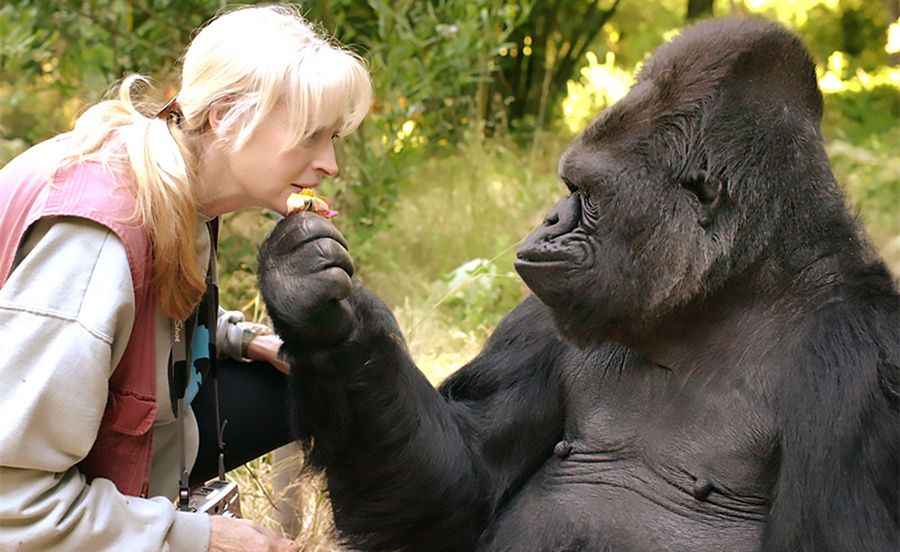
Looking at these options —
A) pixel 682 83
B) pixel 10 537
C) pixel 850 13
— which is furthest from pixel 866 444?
pixel 850 13

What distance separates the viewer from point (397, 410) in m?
2.70

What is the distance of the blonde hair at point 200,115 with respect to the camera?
2.37m

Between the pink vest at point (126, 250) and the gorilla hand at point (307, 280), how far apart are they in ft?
0.89

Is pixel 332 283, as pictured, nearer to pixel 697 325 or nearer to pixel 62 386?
pixel 62 386

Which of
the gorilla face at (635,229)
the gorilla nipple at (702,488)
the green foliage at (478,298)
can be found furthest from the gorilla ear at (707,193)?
→ the green foliage at (478,298)

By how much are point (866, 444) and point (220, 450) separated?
1502 millimetres

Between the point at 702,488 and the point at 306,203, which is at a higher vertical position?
the point at 306,203

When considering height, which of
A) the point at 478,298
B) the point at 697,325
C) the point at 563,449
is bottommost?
the point at 478,298

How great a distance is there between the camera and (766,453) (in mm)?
2391

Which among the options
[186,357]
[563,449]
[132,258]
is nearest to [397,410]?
[563,449]

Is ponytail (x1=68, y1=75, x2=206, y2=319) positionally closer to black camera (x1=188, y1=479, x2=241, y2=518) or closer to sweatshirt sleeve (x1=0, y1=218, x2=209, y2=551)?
sweatshirt sleeve (x1=0, y1=218, x2=209, y2=551)

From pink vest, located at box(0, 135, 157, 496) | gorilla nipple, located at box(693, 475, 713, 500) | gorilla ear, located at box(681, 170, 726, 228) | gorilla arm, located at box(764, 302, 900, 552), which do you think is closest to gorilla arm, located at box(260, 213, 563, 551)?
pink vest, located at box(0, 135, 157, 496)

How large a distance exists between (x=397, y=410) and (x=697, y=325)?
27.5 inches

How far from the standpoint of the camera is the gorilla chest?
2.42 metres
